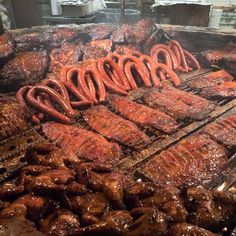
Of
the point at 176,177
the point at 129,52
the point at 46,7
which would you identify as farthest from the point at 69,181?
the point at 46,7

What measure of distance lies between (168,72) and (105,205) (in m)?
4.86

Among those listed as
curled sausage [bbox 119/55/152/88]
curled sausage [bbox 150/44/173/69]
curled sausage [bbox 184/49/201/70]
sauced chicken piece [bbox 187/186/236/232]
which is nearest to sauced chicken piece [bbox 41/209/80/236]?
sauced chicken piece [bbox 187/186/236/232]

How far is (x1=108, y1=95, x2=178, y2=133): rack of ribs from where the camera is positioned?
211 inches

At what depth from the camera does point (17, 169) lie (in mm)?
4309

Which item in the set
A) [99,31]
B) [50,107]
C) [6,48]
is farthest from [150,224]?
[99,31]

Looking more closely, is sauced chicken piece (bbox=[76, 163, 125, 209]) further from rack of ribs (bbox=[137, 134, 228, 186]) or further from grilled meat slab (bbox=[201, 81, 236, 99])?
grilled meat slab (bbox=[201, 81, 236, 99])

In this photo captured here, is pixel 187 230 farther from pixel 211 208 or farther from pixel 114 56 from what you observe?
pixel 114 56

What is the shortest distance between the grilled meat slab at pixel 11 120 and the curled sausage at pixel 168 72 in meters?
3.58

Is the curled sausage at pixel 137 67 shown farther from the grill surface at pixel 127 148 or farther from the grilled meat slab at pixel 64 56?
the grill surface at pixel 127 148

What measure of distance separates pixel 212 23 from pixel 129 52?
7.98 meters

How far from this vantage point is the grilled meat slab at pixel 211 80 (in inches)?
279

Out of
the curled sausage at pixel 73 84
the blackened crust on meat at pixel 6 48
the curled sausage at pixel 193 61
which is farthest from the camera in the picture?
the curled sausage at pixel 193 61

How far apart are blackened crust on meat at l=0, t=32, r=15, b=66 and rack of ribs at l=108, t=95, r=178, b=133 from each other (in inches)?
102

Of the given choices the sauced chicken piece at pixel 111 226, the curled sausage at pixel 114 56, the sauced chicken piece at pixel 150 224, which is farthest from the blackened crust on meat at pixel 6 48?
the sauced chicken piece at pixel 150 224
